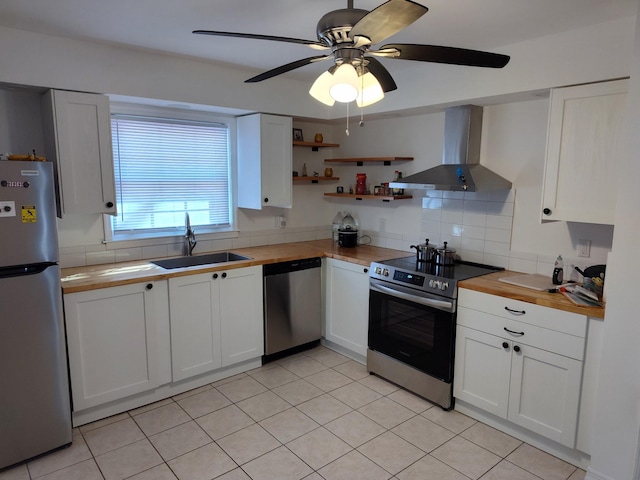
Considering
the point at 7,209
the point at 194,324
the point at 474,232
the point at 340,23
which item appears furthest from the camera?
the point at 474,232

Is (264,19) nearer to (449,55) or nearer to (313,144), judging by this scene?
(449,55)

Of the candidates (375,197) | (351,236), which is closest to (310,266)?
(351,236)

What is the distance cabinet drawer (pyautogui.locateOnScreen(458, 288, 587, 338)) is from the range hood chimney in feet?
2.54

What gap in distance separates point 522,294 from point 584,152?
87cm

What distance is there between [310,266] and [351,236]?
21.9 inches

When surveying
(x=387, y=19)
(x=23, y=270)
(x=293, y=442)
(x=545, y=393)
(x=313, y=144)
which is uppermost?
(x=387, y=19)

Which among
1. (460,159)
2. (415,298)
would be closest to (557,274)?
(415,298)

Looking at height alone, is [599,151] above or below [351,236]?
above

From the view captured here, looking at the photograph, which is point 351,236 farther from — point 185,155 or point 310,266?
point 185,155

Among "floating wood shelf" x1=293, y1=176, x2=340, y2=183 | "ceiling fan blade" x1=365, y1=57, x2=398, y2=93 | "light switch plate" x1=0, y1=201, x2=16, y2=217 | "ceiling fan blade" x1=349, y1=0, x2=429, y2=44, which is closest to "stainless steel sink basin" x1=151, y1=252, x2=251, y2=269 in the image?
"floating wood shelf" x1=293, y1=176, x2=340, y2=183

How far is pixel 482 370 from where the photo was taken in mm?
2705

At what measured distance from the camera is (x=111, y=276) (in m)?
2.78

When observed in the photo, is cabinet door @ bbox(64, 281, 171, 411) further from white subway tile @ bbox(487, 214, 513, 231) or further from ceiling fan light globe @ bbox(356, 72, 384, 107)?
white subway tile @ bbox(487, 214, 513, 231)

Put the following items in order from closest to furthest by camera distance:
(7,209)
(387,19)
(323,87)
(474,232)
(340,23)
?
(387,19)
(340,23)
(323,87)
(7,209)
(474,232)
